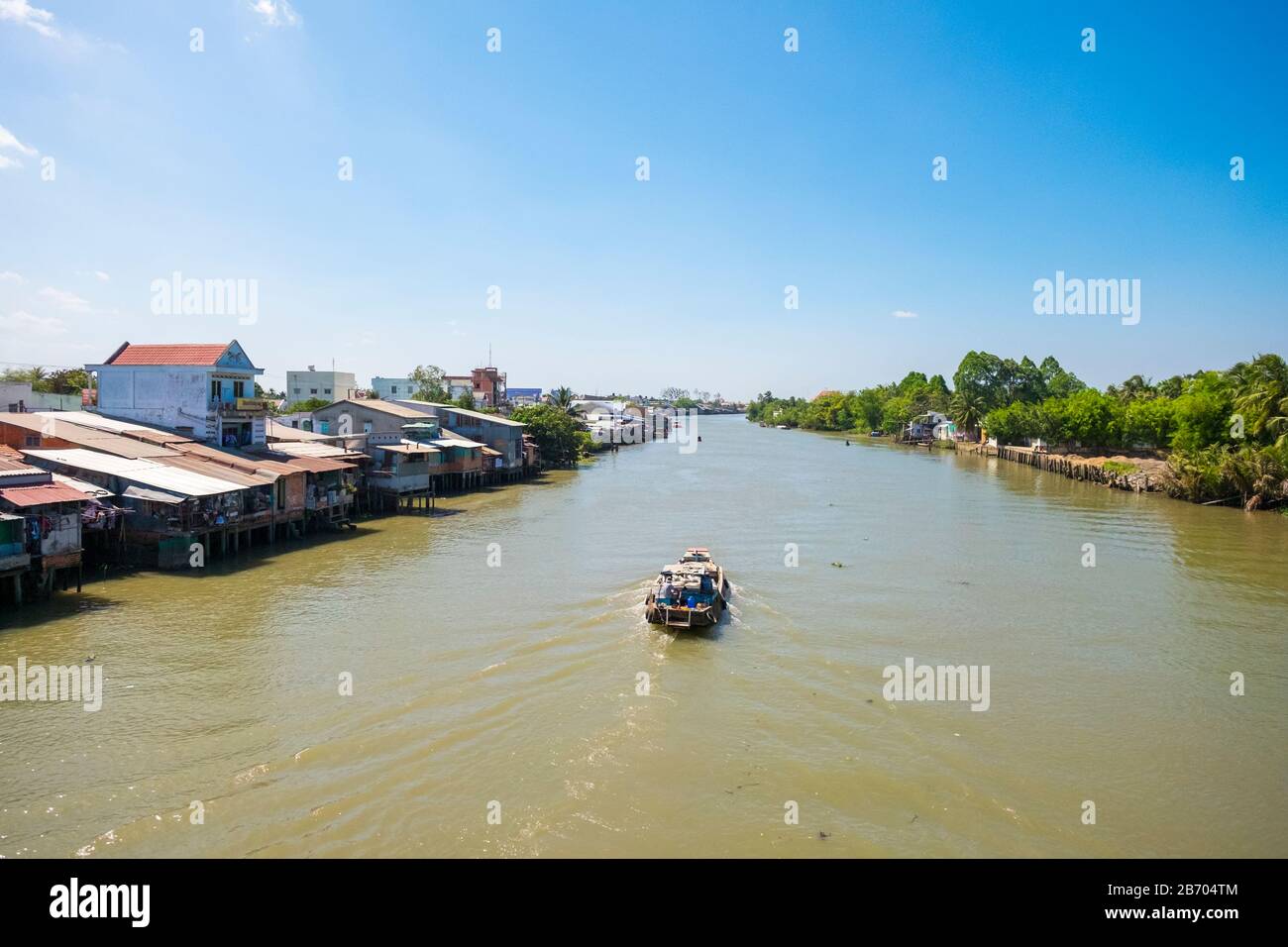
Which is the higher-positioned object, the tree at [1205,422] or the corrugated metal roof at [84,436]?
the tree at [1205,422]

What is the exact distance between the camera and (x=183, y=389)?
105 feet

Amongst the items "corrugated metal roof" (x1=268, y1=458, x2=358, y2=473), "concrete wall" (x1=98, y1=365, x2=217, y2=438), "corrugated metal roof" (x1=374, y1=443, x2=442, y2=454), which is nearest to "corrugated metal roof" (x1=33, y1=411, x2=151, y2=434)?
"concrete wall" (x1=98, y1=365, x2=217, y2=438)

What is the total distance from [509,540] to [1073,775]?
2205 centimetres

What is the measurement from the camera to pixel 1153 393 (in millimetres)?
87062

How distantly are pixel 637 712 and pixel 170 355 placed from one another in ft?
91.7

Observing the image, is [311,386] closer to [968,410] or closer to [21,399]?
[21,399]

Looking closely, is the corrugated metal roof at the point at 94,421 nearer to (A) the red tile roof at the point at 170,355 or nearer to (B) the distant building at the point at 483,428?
(A) the red tile roof at the point at 170,355

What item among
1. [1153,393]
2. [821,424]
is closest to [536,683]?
[1153,393]

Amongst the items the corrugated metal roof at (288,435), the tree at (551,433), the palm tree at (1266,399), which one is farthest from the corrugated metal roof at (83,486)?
the palm tree at (1266,399)

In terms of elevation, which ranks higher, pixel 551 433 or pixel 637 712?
pixel 551 433

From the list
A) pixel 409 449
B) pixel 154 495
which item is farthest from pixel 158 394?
pixel 409 449

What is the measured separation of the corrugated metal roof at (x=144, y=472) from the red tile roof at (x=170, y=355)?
674 cm

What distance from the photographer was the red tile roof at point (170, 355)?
3206 centimetres
